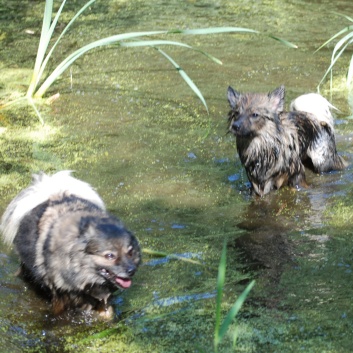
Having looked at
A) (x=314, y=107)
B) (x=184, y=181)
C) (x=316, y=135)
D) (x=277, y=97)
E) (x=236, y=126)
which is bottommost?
(x=184, y=181)

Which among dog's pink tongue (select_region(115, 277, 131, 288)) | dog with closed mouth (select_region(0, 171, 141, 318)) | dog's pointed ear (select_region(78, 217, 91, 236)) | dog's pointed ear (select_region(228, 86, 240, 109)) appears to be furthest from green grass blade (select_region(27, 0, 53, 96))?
dog's pink tongue (select_region(115, 277, 131, 288))

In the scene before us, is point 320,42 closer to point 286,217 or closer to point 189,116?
point 189,116

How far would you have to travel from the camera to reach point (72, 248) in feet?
14.1

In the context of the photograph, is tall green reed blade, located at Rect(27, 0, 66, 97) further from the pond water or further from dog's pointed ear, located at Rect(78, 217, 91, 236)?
dog's pointed ear, located at Rect(78, 217, 91, 236)

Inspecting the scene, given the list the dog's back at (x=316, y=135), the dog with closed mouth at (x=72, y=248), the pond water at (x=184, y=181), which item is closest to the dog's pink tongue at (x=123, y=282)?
the dog with closed mouth at (x=72, y=248)

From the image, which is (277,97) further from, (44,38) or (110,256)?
(110,256)

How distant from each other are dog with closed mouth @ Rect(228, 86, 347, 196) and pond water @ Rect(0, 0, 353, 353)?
0.45 feet

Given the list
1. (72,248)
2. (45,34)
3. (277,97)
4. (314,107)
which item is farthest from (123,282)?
(45,34)

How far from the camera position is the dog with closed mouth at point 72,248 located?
4219 mm

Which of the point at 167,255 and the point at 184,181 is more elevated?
the point at 167,255

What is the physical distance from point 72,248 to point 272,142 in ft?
8.52

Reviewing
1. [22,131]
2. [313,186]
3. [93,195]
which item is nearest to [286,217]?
[313,186]

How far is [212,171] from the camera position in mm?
6699

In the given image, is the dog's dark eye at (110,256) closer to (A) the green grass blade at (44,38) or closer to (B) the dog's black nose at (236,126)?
(B) the dog's black nose at (236,126)
